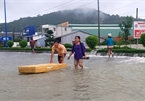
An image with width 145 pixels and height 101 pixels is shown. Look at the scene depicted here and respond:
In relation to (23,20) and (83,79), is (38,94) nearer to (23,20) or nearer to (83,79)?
(83,79)

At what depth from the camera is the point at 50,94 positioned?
23.1 ft

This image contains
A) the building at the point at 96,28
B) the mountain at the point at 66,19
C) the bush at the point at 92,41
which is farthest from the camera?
the mountain at the point at 66,19

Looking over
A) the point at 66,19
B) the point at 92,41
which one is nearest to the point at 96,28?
the point at 92,41

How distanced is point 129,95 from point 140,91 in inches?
22.7

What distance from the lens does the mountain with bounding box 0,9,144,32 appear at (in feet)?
461

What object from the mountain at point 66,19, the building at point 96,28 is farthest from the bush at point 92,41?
the mountain at point 66,19

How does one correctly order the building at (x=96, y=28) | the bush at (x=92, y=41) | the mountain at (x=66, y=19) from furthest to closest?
the mountain at (x=66, y=19) < the building at (x=96, y=28) < the bush at (x=92, y=41)

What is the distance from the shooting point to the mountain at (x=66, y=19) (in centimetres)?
14062

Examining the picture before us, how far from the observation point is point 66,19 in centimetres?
14888

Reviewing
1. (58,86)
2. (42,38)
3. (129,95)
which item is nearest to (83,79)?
(58,86)

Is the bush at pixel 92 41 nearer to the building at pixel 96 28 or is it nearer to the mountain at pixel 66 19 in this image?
the building at pixel 96 28

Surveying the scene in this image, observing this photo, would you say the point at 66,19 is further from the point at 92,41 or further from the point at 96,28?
the point at 92,41

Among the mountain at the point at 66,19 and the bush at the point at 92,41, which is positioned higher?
the mountain at the point at 66,19

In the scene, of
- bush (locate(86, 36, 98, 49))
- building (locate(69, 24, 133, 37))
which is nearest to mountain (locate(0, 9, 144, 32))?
building (locate(69, 24, 133, 37))
